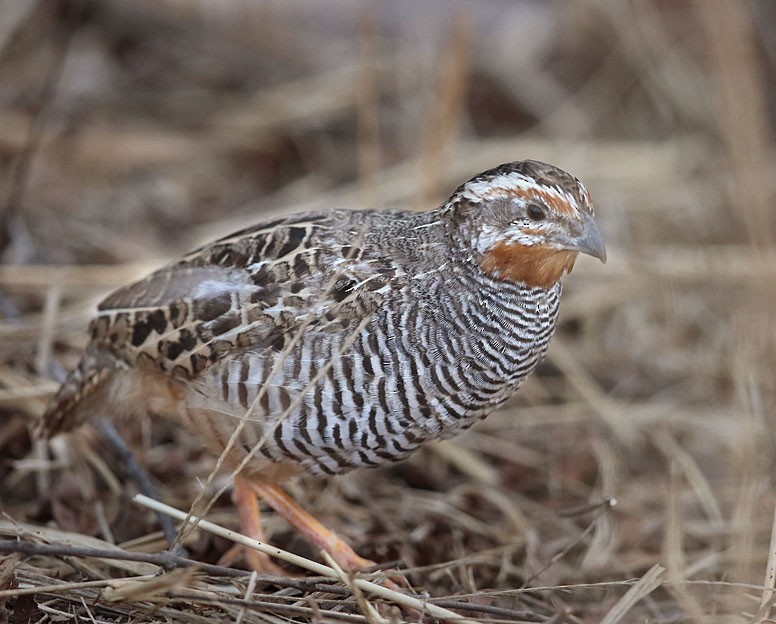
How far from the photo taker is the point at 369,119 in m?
5.64

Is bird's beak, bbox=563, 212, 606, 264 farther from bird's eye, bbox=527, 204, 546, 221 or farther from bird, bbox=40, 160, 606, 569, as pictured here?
bird's eye, bbox=527, 204, 546, 221

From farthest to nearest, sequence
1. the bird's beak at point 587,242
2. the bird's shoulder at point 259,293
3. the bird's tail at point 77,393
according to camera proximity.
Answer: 1. the bird's tail at point 77,393
2. the bird's shoulder at point 259,293
3. the bird's beak at point 587,242

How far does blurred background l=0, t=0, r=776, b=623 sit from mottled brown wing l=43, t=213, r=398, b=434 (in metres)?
0.75

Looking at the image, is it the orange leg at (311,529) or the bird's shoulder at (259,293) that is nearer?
the bird's shoulder at (259,293)

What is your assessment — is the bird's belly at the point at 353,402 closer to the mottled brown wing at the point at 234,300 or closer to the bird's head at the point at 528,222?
the mottled brown wing at the point at 234,300

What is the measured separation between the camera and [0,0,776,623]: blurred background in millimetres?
4082

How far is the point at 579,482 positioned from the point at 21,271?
3050mm

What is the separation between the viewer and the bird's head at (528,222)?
3193 millimetres

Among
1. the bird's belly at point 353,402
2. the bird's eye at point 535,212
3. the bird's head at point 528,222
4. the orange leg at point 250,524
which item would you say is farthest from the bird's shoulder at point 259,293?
the orange leg at point 250,524

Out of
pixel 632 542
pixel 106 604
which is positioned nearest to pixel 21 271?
pixel 106 604

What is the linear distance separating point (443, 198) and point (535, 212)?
9.70 feet

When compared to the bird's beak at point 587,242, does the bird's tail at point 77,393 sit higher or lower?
lower

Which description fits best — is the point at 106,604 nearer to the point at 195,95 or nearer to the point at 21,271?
the point at 21,271

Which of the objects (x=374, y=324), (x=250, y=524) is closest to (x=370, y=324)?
(x=374, y=324)
